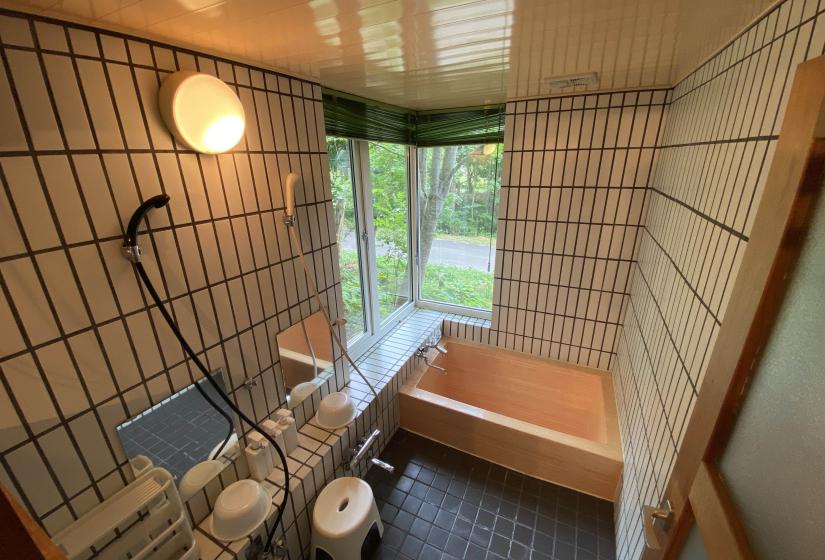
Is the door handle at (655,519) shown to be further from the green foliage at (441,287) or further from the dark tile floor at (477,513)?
the green foliage at (441,287)

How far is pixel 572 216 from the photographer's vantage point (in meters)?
2.13

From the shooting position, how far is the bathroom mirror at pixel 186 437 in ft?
3.40

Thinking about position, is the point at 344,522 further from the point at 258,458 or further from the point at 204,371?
the point at 204,371

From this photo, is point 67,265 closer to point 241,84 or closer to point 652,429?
point 241,84

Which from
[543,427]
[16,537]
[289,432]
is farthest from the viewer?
[543,427]

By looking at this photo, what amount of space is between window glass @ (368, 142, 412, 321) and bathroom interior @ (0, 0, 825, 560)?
0.19 feet

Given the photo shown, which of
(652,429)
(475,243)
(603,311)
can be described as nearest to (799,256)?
(652,429)

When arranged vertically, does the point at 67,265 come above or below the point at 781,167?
below

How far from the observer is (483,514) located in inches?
69.6

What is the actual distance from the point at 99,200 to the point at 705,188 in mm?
1809

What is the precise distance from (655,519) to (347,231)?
196cm

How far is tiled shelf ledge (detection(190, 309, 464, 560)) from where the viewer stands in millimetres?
1296

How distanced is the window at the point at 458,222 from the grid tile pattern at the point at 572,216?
313 millimetres

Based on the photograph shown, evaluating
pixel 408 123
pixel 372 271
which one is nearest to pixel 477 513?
pixel 372 271
